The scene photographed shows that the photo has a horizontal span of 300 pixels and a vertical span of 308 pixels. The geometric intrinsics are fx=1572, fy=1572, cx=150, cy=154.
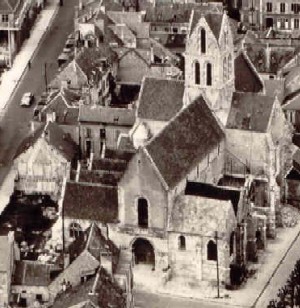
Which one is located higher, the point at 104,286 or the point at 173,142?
the point at 173,142

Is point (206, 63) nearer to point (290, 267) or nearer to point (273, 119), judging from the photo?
point (273, 119)

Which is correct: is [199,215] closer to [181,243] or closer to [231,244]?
[181,243]

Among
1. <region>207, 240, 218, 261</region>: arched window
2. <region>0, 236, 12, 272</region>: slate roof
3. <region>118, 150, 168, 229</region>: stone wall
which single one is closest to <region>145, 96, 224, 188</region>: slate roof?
<region>118, 150, 168, 229</region>: stone wall

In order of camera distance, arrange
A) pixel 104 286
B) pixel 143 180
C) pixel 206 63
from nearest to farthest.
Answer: pixel 104 286 < pixel 143 180 < pixel 206 63

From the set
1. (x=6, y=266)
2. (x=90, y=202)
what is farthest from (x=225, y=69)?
(x=6, y=266)

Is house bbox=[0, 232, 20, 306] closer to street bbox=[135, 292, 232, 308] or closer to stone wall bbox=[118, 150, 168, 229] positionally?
street bbox=[135, 292, 232, 308]

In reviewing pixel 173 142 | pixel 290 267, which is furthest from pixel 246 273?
pixel 173 142

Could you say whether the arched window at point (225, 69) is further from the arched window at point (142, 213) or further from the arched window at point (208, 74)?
the arched window at point (142, 213)

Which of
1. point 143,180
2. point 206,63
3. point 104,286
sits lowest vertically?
point 104,286
